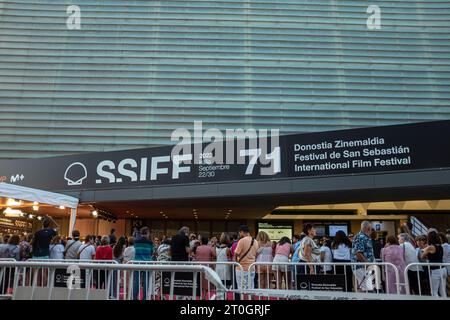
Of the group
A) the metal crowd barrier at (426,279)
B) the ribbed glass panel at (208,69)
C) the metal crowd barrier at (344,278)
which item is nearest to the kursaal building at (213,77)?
the ribbed glass panel at (208,69)

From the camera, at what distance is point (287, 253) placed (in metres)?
9.66

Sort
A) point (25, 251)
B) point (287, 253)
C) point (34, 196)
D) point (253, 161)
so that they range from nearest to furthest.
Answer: point (287, 253) < point (25, 251) < point (34, 196) < point (253, 161)

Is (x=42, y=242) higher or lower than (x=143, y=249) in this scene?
higher

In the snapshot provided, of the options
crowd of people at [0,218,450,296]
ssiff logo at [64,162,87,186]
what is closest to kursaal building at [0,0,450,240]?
ssiff logo at [64,162,87,186]

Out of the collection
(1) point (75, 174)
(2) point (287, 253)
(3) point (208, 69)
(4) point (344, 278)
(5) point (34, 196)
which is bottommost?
(4) point (344, 278)

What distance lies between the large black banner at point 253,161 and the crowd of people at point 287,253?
10.9 ft

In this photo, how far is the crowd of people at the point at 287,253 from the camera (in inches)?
311

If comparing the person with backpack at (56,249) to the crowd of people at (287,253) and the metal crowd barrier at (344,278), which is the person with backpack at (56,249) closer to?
the crowd of people at (287,253)

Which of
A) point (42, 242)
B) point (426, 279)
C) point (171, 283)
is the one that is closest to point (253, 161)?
point (426, 279)

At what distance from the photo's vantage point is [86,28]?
92.0 ft

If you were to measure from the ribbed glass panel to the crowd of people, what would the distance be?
15.5 m

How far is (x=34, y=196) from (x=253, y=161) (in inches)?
279

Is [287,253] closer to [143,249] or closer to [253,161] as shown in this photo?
[143,249]

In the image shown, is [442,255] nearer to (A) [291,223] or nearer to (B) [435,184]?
(B) [435,184]
